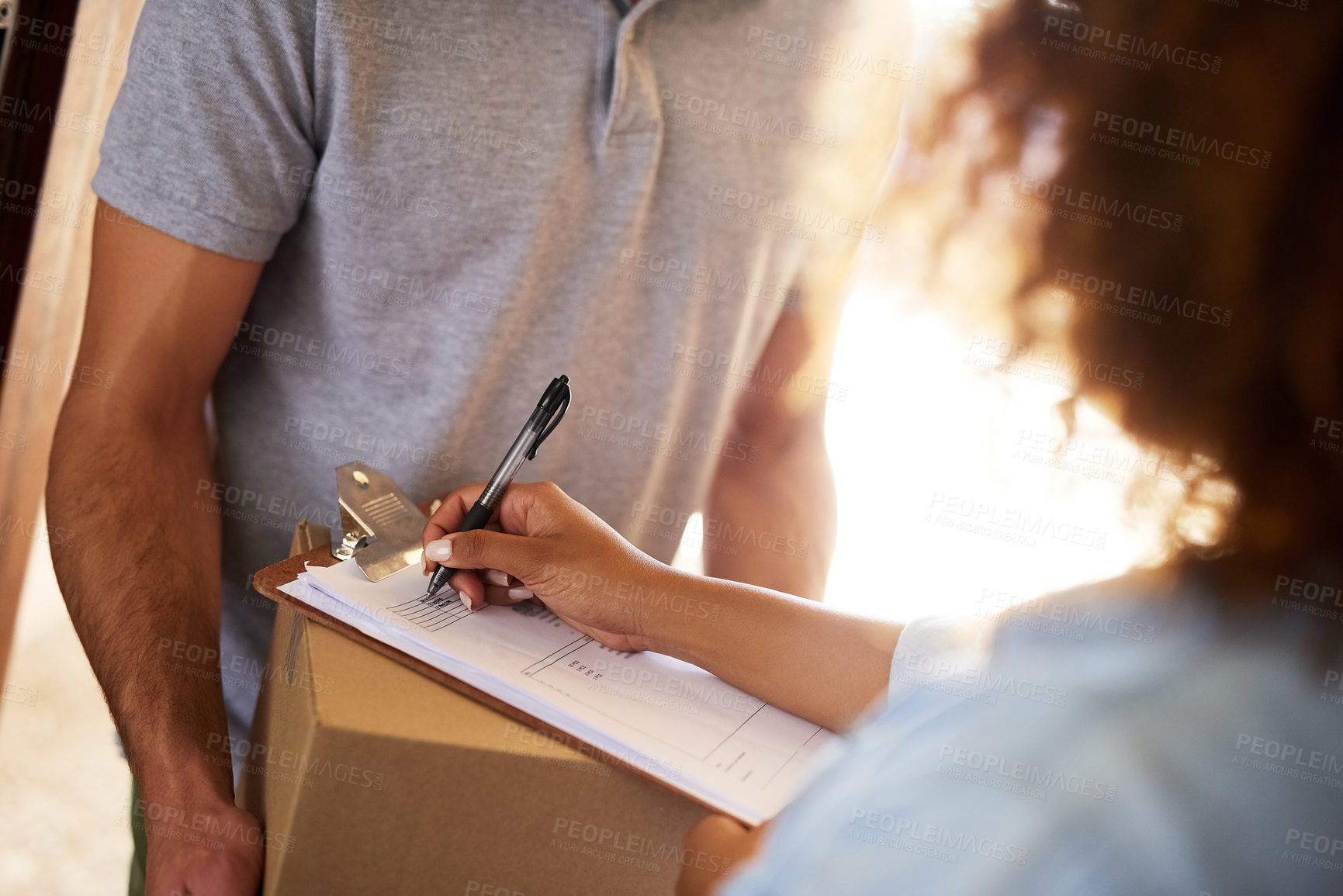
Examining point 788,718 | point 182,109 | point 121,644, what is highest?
point 182,109

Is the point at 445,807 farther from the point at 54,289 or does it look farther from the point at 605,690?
the point at 54,289

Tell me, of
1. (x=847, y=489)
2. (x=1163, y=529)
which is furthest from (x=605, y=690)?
(x=847, y=489)

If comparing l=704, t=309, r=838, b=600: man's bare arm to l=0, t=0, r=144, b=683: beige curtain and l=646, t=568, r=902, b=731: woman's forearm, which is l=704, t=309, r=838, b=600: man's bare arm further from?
l=0, t=0, r=144, b=683: beige curtain

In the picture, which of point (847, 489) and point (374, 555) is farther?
point (847, 489)

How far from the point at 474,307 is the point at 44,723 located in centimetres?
178

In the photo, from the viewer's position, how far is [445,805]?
53 cm

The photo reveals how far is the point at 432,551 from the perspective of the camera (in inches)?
27.0

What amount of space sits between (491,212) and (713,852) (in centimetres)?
76

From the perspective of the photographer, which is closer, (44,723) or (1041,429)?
(1041,429)

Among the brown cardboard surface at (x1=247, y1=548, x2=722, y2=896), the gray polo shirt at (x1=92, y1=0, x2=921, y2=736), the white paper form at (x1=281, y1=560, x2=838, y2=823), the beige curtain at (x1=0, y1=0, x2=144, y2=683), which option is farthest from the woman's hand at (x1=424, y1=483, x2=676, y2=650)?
the beige curtain at (x1=0, y1=0, x2=144, y2=683)

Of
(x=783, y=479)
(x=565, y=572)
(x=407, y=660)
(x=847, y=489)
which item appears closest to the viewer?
(x=407, y=660)

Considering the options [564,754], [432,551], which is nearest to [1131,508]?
[564,754]

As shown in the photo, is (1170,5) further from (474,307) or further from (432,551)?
(474,307)

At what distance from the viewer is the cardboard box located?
51 centimetres
